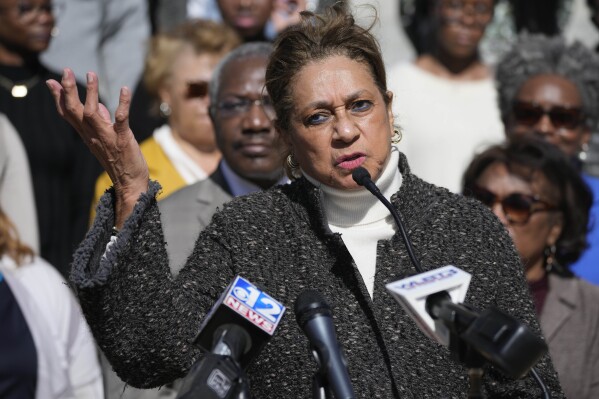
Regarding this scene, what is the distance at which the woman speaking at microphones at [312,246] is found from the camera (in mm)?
A: 3281

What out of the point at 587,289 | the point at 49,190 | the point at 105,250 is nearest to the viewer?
the point at 105,250

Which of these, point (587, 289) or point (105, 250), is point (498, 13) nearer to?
point (587, 289)

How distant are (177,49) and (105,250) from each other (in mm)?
3745

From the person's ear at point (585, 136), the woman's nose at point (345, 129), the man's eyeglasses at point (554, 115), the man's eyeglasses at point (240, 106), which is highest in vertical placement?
the woman's nose at point (345, 129)

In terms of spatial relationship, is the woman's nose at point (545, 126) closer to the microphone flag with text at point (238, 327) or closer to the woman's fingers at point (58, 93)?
the woman's fingers at point (58, 93)

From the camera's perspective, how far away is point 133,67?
794 centimetres

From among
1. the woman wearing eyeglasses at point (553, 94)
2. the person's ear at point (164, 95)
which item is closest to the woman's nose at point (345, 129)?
the woman wearing eyeglasses at point (553, 94)

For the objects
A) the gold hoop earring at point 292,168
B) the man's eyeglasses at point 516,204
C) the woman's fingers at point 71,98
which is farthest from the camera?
the man's eyeglasses at point 516,204

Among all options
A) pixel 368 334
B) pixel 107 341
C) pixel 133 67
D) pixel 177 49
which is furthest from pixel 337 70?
pixel 133 67

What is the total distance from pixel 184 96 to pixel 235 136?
116 centimetres

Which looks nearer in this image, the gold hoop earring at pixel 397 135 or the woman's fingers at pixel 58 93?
the woman's fingers at pixel 58 93

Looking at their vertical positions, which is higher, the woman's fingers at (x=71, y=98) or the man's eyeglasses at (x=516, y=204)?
the woman's fingers at (x=71, y=98)

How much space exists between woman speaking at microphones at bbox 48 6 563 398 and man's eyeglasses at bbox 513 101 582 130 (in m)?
2.87

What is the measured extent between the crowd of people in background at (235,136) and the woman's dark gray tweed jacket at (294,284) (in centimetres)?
13
